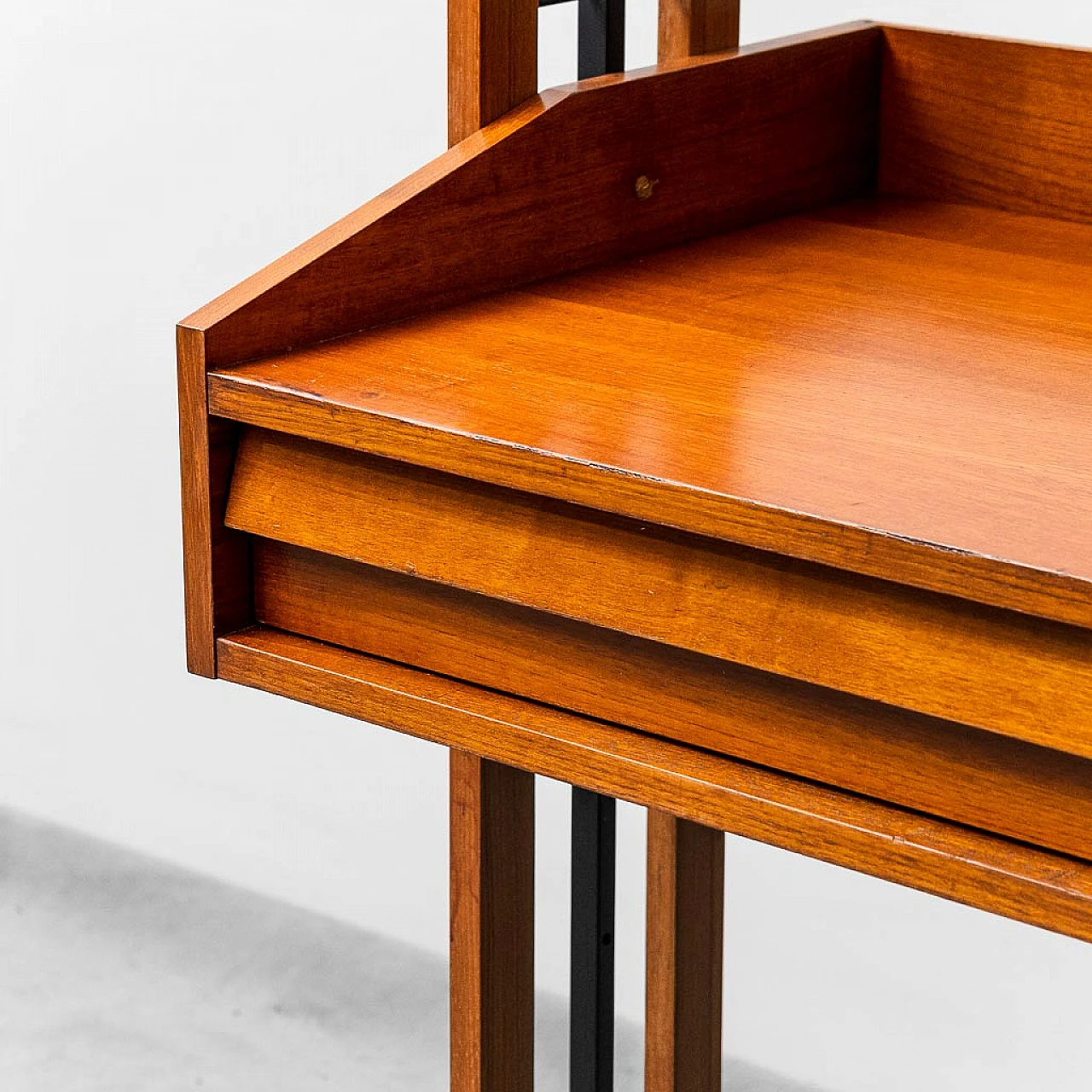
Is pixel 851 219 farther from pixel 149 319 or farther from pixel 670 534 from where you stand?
pixel 149 319

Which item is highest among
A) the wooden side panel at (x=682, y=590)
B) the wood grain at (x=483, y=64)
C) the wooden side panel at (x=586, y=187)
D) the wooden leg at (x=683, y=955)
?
the wood grain at (x=483, y=64)

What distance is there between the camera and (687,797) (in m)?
0.68

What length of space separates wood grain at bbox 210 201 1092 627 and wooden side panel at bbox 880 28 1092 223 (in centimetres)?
7

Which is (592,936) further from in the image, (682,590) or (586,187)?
(682,590)

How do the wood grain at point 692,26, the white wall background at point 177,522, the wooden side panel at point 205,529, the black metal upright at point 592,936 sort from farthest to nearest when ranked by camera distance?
the white wall background at point 177,522
the black metal upright at point 592,936
the wood grain at point 692,26
the wooden side panel at point 205,529

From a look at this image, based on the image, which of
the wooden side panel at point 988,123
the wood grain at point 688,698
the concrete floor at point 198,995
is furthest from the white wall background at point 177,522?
the wood grain at point 688,698

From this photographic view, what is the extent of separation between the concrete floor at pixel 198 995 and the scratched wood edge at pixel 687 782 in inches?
36.2

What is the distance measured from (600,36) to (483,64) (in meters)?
0.16

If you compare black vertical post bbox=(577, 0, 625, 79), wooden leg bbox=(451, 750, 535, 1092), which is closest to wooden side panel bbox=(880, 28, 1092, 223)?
black vertical post bbox=(577, 0, 625, 79)

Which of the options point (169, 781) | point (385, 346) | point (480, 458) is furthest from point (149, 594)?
point (480, 458)

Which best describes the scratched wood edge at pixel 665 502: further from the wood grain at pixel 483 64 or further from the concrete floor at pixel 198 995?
the concrete floor at pixel 198 995

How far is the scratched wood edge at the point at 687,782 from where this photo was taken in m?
0.62

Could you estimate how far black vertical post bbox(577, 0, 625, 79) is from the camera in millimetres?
1046

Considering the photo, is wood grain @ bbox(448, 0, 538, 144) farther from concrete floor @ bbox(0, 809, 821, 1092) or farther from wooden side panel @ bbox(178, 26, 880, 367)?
concrete floor @ bbox(0, 809, 821, 1092)
